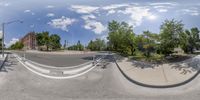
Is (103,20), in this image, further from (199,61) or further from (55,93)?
(199,61)

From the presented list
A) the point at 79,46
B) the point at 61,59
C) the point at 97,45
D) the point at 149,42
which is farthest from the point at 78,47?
the point at 149,42

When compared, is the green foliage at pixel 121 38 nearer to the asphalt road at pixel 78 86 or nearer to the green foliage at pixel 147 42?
the green foliage at pixel 147 42

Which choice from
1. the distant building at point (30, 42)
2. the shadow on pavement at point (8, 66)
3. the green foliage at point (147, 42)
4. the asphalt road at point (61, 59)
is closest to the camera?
the distant building at point (30, 42)

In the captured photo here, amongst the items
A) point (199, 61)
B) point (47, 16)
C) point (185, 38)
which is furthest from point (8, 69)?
point (199, 61)

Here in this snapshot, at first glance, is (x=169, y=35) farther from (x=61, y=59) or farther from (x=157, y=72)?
(x=61, y=59)

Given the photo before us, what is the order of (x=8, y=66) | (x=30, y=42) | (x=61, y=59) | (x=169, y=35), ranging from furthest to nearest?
(x=8, y=66), (x=61, y=59), (x=169, y=35), (x=30, y=42)

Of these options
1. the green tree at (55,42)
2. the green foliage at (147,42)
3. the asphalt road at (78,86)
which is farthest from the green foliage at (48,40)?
the green foliage at (147,42)

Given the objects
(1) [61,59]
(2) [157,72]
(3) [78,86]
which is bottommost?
(3) [78,86]
